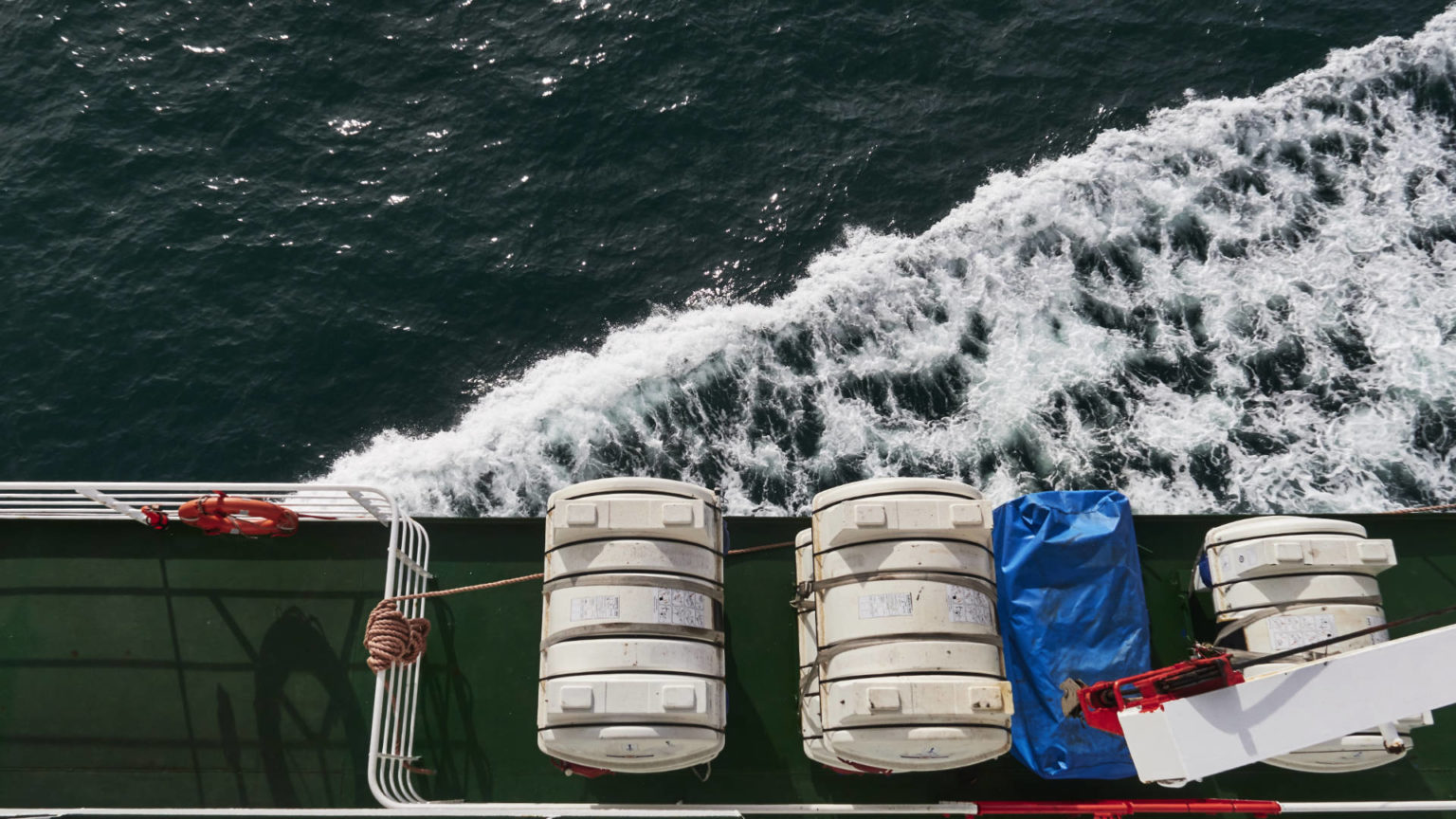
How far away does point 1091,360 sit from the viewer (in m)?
22.5

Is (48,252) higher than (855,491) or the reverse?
higher

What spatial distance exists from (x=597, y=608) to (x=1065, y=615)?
6.54 metres

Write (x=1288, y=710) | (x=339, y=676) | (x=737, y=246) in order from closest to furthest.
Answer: (x=1288, y=710), (x=339, y=676), (x=737, y=246)

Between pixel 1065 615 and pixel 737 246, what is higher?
pixel 737 246

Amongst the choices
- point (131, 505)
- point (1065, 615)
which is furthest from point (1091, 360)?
point (131, 505)

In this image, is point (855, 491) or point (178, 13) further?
point (178, 13)

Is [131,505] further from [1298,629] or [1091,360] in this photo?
[1091,360]

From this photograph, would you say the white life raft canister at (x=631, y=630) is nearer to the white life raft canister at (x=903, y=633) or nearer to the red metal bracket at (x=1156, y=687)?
the white life raft canister at (x=903, y=633)

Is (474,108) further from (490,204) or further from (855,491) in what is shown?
(855,491)

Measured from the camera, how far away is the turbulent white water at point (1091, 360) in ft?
69.7

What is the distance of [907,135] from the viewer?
27.4 m

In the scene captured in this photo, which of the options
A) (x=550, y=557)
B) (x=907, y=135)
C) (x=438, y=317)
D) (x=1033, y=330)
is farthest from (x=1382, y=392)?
(x=438, y=317)

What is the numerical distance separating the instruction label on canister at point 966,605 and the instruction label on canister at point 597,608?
430cm

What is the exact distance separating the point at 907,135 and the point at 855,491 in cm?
1871
